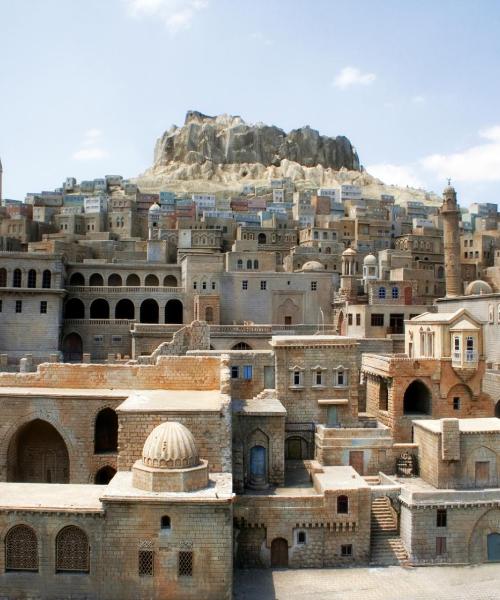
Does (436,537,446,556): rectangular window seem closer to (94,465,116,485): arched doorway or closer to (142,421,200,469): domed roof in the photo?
(142,421,200,469): domed roof

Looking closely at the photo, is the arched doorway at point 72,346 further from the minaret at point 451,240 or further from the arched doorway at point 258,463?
the minaret at point 451,240

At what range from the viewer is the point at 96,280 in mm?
49344

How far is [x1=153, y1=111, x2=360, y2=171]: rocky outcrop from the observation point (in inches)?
4574

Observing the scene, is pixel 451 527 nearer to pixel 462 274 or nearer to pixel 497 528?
pixel 497 528

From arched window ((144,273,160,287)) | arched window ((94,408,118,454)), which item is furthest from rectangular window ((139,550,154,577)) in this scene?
arched window ((144,273,160,287))

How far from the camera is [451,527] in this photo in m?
22.4

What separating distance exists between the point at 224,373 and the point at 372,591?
8.76 meters

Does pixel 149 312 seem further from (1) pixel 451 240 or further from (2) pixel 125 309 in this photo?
(1) pixel 451 240

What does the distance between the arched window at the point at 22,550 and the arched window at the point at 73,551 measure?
693mm

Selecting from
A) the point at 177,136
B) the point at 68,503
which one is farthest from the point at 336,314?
the point at 177,136

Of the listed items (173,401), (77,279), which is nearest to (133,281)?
(77,279)

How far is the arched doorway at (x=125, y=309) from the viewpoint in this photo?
47375 millimetres

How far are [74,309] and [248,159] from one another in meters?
75.6

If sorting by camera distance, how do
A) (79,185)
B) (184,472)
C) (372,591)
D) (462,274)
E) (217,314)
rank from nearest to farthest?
(184,472), (372,591), (217,314), (462,274), (79,185)
